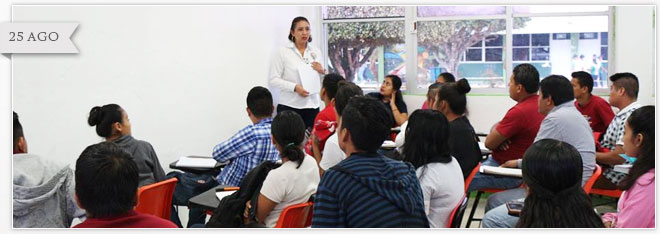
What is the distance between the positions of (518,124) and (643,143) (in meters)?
1.26

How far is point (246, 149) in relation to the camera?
3248 millimetres

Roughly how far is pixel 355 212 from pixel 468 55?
4.48 m

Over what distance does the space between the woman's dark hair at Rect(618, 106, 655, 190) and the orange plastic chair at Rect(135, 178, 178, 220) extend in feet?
6.19

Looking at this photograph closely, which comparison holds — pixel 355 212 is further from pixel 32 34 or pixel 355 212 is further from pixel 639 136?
pixel 32 34

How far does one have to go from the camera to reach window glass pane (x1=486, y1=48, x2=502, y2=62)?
233 inches

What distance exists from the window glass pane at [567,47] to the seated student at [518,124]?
2170mm

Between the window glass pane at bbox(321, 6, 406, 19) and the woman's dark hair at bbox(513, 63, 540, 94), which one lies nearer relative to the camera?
the woman's dark hair at bbox(513, 63, 540, 94)

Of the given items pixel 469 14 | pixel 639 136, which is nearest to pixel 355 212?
pixel 639 136

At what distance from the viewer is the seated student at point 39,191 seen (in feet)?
7.79

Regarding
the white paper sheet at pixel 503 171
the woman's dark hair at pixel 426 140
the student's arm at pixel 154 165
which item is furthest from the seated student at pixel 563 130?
the student's arm at pixel 154 165

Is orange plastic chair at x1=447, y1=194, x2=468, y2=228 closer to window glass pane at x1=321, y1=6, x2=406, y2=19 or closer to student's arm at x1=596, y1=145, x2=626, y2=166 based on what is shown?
student's arm at x1=596, y1=145, x2=626, y2=166

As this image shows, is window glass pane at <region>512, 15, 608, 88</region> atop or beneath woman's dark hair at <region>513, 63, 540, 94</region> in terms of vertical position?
atop

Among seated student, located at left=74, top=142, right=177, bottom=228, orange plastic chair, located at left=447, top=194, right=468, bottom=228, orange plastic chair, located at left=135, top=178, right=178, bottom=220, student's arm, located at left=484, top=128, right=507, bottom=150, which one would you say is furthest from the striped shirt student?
student's arm, located at left=484, top=128, right=507, bottom=150

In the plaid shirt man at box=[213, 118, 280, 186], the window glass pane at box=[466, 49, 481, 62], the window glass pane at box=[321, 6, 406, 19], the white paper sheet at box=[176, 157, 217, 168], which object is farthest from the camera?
the window glass pane at box=[321, 6, 406, 19]
